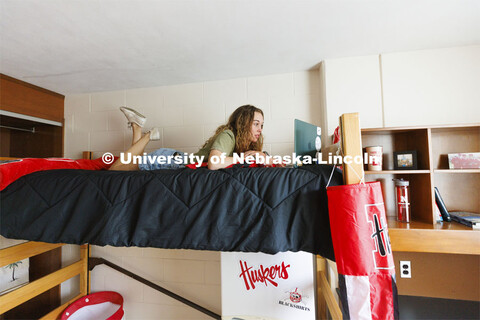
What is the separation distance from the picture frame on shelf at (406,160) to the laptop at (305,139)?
61 cm

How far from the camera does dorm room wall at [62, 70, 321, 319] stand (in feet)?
6.30

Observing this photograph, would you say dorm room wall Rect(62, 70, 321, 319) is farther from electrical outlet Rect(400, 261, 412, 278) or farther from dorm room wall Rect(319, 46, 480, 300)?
electrical outlet Rect(400, 261, 412, 278)

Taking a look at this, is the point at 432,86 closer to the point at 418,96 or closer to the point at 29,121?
the point at 418,96

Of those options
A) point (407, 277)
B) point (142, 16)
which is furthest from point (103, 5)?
point (407, 277)

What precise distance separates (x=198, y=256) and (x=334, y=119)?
1.58 meters

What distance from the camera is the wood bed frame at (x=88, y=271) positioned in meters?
0.82

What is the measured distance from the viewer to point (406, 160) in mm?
1457

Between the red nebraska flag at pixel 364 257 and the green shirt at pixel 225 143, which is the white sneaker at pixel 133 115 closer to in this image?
the green shirt at pixel 225 143

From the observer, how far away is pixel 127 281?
2.08m

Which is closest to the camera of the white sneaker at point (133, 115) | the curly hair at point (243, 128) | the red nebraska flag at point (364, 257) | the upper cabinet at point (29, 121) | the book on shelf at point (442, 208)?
the red nebraska flag at point (364, 257)

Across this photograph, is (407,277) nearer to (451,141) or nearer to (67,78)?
(451,141)

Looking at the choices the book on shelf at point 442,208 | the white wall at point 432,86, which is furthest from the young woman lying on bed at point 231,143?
the book on shelf at point 442,208

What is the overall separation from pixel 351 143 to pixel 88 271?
8.03 ft

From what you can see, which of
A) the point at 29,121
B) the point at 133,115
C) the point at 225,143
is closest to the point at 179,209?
the point at 225,143
